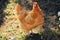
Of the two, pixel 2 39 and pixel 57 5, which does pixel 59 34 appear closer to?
pixel 57 5

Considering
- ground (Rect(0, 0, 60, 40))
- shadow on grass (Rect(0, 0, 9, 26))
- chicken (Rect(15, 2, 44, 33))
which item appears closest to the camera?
chicken (Rect(15, 2, 44, 33))

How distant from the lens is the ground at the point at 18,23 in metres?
3.00

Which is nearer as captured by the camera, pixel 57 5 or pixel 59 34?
pixel 59 34

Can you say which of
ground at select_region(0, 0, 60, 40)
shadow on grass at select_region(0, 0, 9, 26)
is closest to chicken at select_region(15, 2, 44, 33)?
ground at select_region(0, 0, 60, 40)

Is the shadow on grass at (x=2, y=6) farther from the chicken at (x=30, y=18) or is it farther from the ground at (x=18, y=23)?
the chicken at (x=30, y=18)

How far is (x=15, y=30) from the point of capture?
3.14 m

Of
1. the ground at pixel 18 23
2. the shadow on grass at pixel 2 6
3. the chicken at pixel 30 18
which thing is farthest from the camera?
the shadow on grass at pixel 2 6

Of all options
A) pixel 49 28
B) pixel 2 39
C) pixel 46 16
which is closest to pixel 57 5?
pixel 46 16

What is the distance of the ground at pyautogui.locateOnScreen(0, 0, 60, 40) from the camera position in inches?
118

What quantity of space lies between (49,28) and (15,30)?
54 cm

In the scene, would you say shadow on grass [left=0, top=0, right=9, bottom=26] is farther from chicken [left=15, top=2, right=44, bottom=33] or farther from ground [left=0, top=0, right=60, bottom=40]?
chicken [left=15, top=2, right=44, bottom=33]

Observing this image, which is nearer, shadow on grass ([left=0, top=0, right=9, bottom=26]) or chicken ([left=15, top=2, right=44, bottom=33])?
chicken ([left=15, top=2, right=44, bottom=33])

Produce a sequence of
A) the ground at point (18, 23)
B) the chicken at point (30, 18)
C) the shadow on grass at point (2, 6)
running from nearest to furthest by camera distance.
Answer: the chicken at point (30, 18) < the ground at point (18, 23) < the shadow on grass at point (2, 6)

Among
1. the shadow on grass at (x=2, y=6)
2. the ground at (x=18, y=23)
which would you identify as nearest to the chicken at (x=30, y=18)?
the ground at (x=18, y=23)
